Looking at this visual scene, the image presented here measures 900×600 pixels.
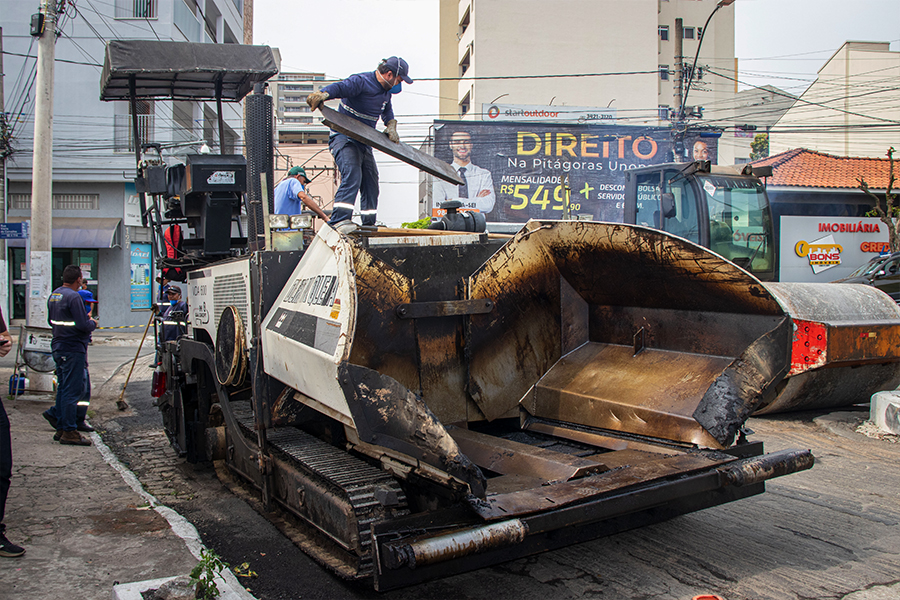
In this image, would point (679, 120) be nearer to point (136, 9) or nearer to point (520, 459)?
point (136, 9)

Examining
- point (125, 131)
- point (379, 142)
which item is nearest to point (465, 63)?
point (125, 131)

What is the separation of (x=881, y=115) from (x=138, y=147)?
3477 cm

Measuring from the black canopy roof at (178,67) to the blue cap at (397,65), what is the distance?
5.14 feet

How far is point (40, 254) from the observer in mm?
10102

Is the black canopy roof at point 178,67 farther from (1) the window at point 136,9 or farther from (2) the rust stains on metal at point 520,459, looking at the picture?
(1) the window at point 136,9

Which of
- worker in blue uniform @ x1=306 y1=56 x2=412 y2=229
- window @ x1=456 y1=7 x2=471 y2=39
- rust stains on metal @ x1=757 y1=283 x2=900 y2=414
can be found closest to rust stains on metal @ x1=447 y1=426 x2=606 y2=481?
worker in blue uniform @ x1=306 y1=56 x2=412 y2=229

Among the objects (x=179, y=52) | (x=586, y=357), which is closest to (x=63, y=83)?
(x=179, y=52)

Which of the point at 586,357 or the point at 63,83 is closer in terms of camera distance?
the point at 586,357

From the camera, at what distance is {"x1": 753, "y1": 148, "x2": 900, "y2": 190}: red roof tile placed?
23734mm

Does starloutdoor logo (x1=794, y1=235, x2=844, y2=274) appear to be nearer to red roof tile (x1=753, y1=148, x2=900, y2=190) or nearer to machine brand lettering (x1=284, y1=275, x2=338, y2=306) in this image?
red roof tile (x1=753, y1=148, x2=900, y2=190)

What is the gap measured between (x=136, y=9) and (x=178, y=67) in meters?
21.0

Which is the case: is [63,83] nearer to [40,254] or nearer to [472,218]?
[40,254]

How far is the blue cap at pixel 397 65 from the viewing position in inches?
210

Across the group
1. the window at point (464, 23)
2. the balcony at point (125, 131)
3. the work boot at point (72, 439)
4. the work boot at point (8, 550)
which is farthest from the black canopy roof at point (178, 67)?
the window at point (464, 23)
